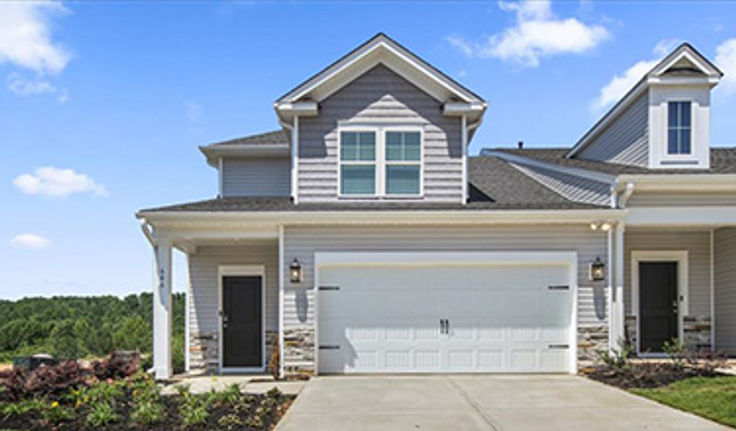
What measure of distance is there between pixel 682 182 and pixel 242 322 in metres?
9.06

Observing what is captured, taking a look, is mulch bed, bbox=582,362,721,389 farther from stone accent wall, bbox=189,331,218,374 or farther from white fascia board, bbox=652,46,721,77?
stone accent wall, bbox=189,331,218,374

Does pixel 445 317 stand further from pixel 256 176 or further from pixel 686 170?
pixel 256 176

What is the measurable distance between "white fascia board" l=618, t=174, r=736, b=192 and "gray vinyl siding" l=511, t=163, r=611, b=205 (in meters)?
0.57

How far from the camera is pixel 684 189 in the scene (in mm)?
11688

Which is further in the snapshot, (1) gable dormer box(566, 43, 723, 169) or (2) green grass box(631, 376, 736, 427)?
(1) gable dormer box(566, 43, 723, 169)

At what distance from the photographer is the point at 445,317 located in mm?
11633

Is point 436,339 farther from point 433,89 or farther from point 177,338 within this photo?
point 177,338

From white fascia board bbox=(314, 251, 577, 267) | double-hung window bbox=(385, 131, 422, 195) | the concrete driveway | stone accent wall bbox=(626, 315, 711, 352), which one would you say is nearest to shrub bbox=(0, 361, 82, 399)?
the concrete driveway

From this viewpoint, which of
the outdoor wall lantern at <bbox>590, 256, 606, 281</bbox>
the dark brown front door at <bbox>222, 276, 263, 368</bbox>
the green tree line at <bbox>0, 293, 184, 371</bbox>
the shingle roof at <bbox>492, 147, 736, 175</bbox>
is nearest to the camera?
the outdoor wall lantern at <bbox>590, 256, 606, 281</bbox>

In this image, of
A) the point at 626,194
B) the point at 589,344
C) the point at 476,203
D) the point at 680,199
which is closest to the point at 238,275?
the point at 476,203

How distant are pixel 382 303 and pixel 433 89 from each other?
14.1ft

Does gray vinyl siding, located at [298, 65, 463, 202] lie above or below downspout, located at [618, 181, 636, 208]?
above

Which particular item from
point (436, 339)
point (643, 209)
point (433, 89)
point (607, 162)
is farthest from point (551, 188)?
point (436, 339)

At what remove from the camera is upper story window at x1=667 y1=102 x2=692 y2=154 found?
12812 mm
